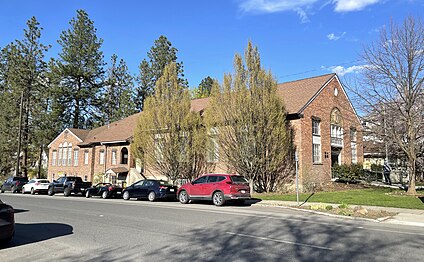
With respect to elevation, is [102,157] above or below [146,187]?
above

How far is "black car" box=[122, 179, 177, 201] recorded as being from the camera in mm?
21031

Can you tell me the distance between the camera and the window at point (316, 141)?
2706cm

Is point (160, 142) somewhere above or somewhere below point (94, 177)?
above

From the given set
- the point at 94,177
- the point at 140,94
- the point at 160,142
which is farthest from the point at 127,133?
the point at 140,94

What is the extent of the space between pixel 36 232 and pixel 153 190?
38.5 ft

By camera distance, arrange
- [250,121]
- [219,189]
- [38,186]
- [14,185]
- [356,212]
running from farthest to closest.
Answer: [14,185], [38,186], [250,121], [219,189], [356,212]

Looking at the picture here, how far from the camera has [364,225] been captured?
11.3 meters

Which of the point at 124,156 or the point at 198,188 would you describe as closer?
the point at 198,188

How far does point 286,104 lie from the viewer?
27.1 metres

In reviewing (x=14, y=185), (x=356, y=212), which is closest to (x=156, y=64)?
(x=14, y=185)

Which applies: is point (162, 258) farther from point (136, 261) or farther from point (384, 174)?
point (384, 174)

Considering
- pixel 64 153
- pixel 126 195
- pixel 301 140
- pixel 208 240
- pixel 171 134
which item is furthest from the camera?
pixel 64 153

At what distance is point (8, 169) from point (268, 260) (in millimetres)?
58128

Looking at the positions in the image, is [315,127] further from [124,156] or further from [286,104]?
[124,156]
